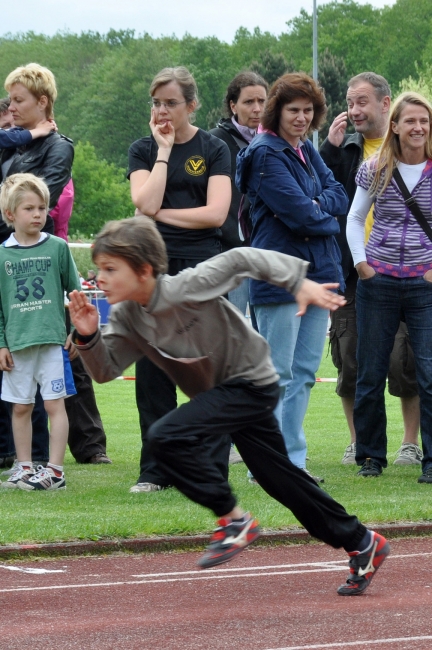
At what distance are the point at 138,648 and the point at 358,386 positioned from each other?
4.59 m

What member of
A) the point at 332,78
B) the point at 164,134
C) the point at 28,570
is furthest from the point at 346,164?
→ the point at 332,78

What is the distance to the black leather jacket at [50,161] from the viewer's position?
28.9ft

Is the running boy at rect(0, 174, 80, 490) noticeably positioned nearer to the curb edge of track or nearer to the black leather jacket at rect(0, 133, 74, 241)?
the black leather jacket at rect(0, 133, 74, 241)

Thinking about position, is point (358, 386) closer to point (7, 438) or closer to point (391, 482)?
point (391, 482)

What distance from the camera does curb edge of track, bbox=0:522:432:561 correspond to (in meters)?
6.16

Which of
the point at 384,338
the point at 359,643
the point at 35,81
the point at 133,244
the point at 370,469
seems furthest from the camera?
the point at 35,81

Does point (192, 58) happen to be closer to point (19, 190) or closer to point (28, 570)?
point (19, 190)

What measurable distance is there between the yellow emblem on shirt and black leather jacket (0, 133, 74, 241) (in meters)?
1.23

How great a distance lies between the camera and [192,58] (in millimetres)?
111812

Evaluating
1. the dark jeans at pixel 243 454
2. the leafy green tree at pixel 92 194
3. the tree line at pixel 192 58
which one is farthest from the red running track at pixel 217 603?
the tree line at pixel 192 58

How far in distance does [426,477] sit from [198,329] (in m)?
3.62

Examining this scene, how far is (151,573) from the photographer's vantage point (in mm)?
5855

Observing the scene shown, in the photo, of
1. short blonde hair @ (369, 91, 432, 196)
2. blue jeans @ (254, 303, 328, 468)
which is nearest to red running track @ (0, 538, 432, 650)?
blue jeans @ (254, 303, 328, 468)

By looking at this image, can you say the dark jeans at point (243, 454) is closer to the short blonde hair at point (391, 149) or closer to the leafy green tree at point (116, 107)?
the short blonde hair at point (391, 149)
